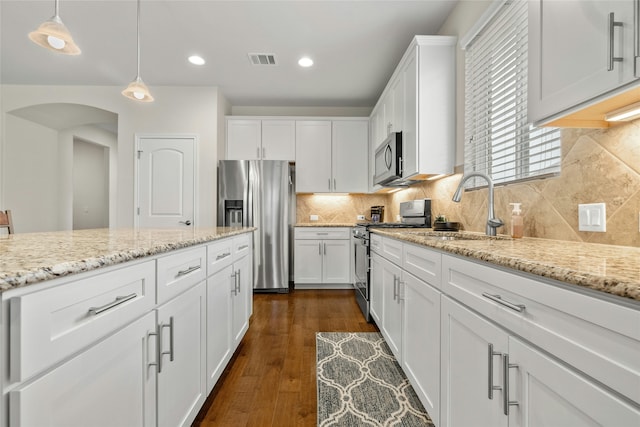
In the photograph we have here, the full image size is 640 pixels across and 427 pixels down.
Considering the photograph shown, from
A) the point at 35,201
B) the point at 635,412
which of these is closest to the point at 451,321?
the point at 635,412

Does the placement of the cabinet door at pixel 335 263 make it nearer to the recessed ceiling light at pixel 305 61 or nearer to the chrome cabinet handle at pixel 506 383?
the recessed ceiling light at pixel 305 61

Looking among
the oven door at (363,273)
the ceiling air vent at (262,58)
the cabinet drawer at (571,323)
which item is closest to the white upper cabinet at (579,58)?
the cabinet drawer at (571,323)

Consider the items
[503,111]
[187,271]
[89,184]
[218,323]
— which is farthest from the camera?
[89,184]

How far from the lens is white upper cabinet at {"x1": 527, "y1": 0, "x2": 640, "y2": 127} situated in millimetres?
786

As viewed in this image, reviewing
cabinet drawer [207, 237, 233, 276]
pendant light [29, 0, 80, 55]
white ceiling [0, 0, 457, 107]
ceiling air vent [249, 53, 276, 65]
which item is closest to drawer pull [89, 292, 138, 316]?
cabinet drawer [207, 237, 233, 276]

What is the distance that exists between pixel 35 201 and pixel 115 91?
2261 millimetres

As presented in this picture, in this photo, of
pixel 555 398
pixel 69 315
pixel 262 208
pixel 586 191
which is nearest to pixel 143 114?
pixel 262 208

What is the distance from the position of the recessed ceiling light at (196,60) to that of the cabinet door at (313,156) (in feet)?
4.87

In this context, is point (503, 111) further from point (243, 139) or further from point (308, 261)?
point (243, 139)

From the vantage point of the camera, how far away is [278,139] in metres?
4.33

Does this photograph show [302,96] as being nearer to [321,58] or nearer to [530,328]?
[321,58]

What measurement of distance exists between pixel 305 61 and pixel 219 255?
253 cm

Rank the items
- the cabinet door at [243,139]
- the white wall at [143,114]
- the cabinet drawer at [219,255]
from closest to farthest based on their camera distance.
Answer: the cabinet drawer at [219,255], the white wall at [143,114], the cabinet door at [243,139]

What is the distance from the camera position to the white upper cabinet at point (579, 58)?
2.58 ft
